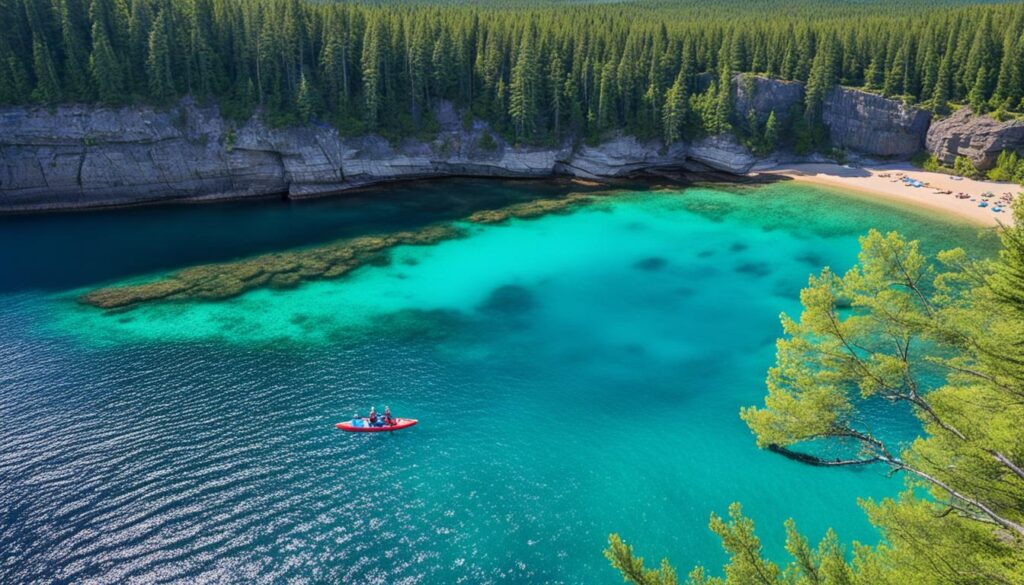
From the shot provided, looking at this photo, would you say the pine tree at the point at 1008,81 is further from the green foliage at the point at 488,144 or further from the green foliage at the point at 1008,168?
the green foliage at the point at 488,144

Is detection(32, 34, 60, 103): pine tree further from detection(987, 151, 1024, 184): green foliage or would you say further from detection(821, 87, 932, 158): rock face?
detection(987, 151, 1024, 184): green foliage

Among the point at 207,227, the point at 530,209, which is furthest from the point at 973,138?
the point at 207,227

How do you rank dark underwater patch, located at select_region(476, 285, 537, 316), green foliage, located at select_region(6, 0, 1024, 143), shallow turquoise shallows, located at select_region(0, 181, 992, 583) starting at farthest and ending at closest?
green foliage, located at select_region(6, 0, 1024, 143)
dark underwater patch, located at select_region(476, 285, 537, 316)
shallow turquoise shallows, located at select_region(0, 181, 992, 583)

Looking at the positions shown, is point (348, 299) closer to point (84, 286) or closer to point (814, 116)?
point (84, 286)

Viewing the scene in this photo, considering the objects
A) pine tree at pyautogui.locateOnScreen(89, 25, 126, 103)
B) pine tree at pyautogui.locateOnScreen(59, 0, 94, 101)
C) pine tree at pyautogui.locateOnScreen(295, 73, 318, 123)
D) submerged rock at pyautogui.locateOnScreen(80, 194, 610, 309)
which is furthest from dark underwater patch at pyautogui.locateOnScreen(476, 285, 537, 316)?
pine tree at pyautogui.locateOnScreen(59, 0, 94, 101)

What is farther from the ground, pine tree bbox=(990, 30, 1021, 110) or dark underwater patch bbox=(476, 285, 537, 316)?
pine tree bbox=(990, 30, 1021, 110)

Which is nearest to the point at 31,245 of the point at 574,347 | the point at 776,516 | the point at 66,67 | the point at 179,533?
the point at 66,67
